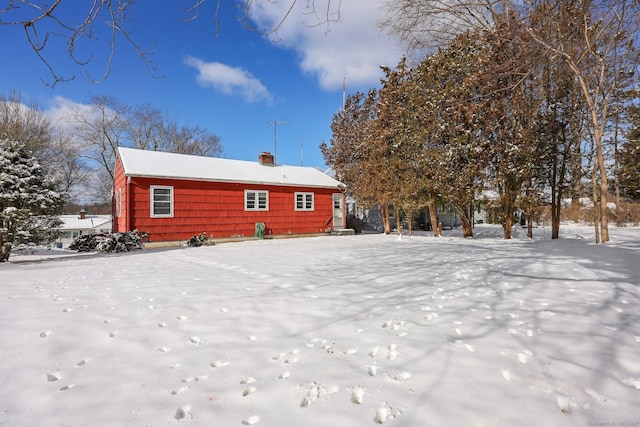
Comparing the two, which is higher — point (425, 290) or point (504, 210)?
point (504, 210)

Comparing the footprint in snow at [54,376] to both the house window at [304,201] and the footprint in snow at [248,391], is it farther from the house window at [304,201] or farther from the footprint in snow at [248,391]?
the house window at [304,201]

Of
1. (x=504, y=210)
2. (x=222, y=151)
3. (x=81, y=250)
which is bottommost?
(x=81, y=250)

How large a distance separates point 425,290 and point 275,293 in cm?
211

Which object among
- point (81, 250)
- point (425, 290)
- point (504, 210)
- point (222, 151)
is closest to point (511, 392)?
point (425, 290)

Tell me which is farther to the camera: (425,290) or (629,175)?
(629,175)

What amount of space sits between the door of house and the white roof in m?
0.90

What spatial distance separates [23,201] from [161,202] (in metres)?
4.23

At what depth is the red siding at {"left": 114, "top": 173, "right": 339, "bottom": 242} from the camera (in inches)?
445

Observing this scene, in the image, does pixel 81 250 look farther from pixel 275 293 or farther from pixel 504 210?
pixel 504 210

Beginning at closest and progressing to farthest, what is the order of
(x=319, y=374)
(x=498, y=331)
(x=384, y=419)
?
(x=384, y=419) < (x=319, y=374) < (x=498, y=331)

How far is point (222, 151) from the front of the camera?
34.2m

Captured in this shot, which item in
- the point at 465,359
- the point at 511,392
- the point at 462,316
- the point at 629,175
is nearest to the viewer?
the point at 511,392

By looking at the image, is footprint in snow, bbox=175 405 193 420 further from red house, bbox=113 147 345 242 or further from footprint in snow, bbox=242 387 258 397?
red house, bbox=113 147 345 242

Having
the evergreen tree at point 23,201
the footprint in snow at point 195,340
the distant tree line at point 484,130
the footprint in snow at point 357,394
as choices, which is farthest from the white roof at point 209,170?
the footprint in snow at point 357,394
